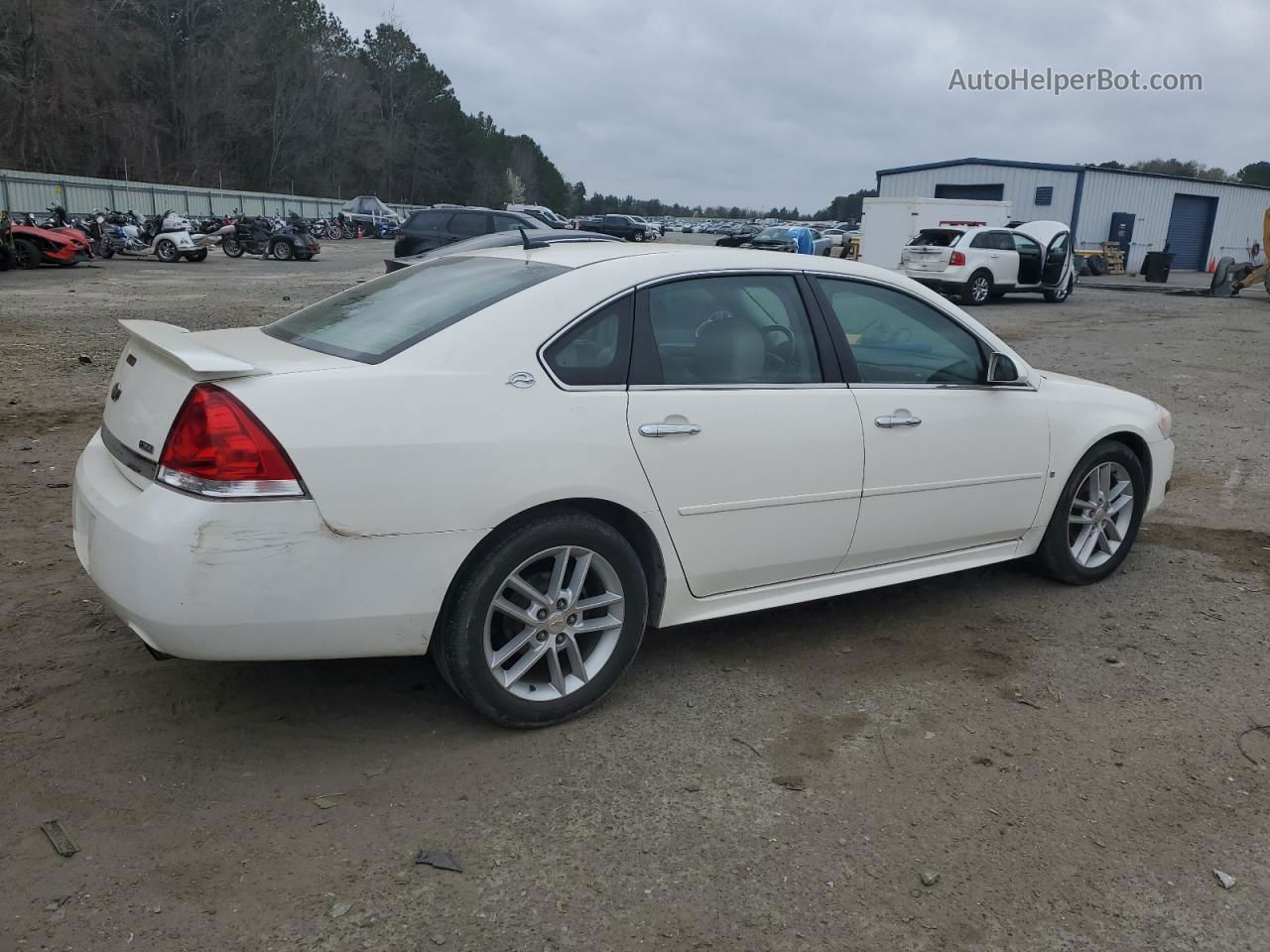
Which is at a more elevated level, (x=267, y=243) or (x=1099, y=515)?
(x=267, y=243)

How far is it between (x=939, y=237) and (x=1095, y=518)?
64.9 feet

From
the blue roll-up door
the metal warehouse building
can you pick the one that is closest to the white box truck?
the metal warehouse building

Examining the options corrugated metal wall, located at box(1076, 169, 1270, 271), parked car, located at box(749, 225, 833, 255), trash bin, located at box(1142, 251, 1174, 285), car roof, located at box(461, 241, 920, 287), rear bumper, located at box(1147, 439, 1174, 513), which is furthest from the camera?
corrugated metal wall, located at box(1076, 169, 1270, 271)

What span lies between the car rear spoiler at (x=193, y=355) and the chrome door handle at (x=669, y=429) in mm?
1204

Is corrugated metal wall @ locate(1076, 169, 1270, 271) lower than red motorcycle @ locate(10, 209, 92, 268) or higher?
higher

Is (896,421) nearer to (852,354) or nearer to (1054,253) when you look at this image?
(852,354)

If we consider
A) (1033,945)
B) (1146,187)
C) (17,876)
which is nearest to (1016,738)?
(1033,945)

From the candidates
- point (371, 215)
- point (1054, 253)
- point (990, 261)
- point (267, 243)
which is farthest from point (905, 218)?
point (371, 215)

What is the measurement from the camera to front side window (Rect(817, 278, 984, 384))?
4023 mm

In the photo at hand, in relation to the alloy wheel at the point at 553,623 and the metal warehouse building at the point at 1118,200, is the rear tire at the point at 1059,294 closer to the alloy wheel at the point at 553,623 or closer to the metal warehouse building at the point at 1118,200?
the metal warehouse building at the point at 1118,200

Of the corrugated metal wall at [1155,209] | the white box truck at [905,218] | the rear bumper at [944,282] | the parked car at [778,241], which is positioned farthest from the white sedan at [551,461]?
the corrugated metal wall at [1155,209]

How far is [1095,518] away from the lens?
4863mm

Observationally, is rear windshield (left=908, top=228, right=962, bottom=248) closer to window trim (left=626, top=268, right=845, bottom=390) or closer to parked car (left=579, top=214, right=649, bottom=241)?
window trim (left=626, top=268, right=845, bottom=390)

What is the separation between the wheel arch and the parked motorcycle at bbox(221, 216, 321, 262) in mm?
29036
